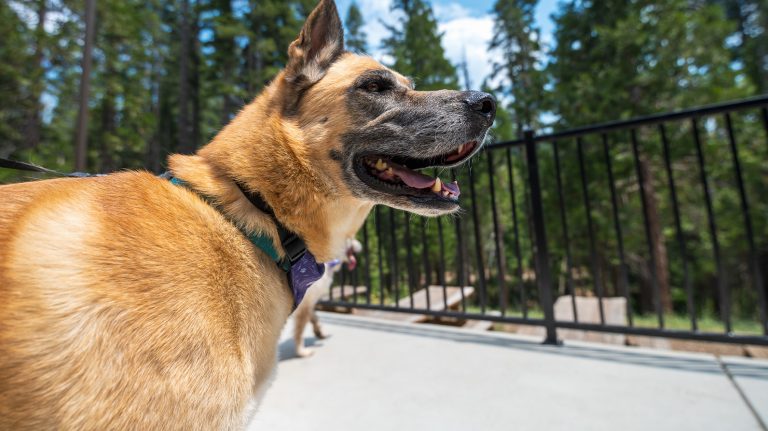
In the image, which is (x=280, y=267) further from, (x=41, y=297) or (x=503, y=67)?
(x=503, y=67)

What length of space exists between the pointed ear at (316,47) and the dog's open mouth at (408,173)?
429 millimetres

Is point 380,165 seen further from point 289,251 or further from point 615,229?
point 615,229

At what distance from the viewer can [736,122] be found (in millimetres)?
12375

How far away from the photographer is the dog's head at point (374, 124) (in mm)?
1457

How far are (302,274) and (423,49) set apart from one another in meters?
17.3

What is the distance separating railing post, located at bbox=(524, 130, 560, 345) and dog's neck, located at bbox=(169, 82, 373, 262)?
7.75 ft

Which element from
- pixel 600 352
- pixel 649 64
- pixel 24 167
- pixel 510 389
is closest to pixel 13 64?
pixel 24 167

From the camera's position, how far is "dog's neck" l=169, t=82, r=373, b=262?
1.21m

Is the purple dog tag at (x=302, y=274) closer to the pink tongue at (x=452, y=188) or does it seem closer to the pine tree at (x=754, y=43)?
the pink tongue at (x=452, y=188)

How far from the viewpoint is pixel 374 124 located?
152cm

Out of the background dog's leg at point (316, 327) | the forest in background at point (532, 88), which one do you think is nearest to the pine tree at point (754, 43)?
the forest in background at point (532, 88)

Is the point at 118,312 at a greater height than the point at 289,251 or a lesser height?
lesser

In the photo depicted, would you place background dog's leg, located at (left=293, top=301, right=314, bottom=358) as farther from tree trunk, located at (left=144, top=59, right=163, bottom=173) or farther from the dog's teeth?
tree trunk, located at (left=144, top=59, right=163, bottom=173)

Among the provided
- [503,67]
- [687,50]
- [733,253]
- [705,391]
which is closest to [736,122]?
[687,50]
